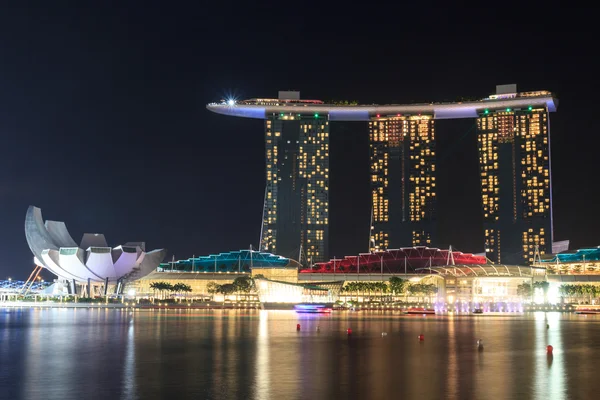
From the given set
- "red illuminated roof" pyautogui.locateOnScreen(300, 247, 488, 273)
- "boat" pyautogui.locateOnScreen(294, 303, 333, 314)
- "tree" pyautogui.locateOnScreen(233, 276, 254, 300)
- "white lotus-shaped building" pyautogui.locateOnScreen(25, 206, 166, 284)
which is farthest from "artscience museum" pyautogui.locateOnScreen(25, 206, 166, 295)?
"red illuminated roof" pyautogui.locateOnScreen(300, 247, 488, 273)

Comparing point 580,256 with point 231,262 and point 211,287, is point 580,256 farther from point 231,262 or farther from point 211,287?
point 211,287

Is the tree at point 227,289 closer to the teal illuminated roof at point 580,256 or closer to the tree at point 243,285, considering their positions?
the tree at point 243,285

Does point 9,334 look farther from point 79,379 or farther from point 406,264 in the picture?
point 406,264

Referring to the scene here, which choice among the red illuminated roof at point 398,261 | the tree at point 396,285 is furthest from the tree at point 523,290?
the red illuminated roof at point 398,261

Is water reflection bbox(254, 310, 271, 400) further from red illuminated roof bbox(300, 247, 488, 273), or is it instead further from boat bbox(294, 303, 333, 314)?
red illuminated roof bbox(300, 247, 488, 273)

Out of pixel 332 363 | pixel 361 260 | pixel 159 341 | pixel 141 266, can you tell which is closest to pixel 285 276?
pixel 361 260

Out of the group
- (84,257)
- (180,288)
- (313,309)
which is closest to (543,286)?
(313,309)
